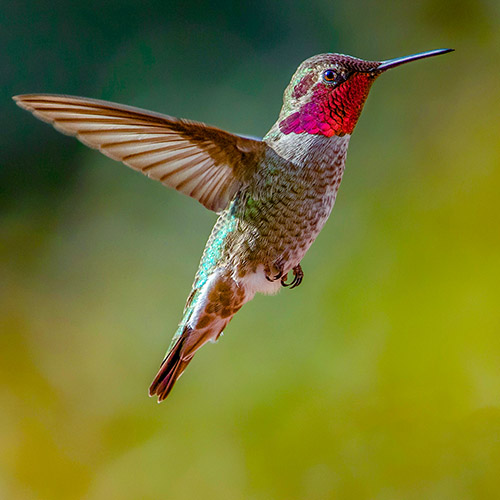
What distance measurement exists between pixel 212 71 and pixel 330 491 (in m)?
1.92

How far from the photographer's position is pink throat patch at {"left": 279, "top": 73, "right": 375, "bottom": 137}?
1.04m

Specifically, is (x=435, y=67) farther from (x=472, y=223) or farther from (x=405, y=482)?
(x=405, y=482)

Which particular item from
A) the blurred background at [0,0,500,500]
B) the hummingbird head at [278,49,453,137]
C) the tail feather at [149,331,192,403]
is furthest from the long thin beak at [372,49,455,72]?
the blurred background at [0,0,500,500]

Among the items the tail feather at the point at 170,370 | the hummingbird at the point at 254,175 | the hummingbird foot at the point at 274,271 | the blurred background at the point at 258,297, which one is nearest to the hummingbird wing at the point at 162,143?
the hummingbird at the point at 254,175

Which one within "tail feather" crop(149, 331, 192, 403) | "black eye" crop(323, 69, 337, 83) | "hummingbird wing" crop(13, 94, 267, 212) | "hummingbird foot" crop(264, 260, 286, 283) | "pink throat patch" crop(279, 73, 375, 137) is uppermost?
"black eye" crop(323, 69, 337, 83)

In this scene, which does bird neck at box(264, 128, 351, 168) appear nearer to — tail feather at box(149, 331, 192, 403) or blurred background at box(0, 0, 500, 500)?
tail feather at box(149, 331, 192, 403)

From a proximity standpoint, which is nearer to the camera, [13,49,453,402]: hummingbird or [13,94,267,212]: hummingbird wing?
[13,94,267,212]: hummingbird wing

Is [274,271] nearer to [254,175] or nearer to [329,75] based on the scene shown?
[254,175]

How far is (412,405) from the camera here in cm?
214

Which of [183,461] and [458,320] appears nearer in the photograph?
[458,320]

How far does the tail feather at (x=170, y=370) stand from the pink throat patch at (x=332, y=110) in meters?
0.43

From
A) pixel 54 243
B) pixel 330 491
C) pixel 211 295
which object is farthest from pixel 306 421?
pixel 54 243

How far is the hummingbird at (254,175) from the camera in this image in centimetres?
104

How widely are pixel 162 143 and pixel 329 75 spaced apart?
274 mm
